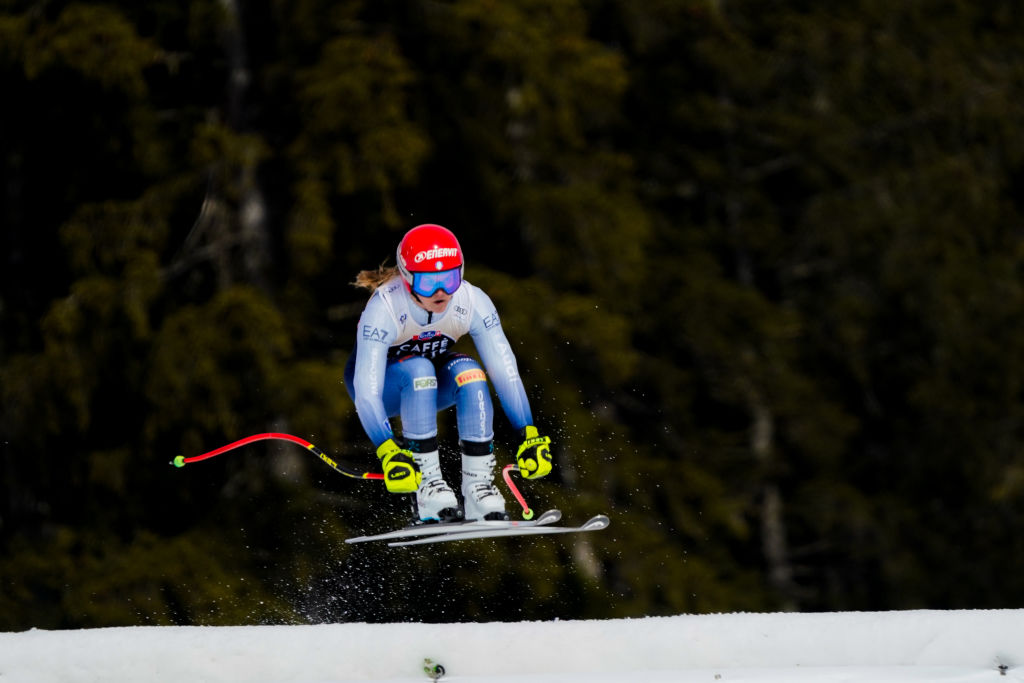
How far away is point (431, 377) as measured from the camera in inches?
229

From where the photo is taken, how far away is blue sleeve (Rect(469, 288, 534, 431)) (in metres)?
5.84

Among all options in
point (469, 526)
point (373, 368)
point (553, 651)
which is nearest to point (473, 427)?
point (469, 526)

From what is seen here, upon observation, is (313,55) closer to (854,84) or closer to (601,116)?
(601,116)

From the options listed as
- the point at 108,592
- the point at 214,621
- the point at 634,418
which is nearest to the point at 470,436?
the point at 214,621

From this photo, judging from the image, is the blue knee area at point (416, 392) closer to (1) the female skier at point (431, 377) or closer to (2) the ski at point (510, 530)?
(1) the female skier at point (431, 377)

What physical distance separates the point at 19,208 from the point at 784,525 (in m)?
7.64

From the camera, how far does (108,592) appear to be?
34.7 ft

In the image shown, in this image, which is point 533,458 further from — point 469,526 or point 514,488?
point 469,526

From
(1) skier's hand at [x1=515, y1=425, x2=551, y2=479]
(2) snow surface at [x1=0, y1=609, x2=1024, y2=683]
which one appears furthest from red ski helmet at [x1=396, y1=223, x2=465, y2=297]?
(2) snow surface at [x1=0, y1=609, x2=1024, y2=683]

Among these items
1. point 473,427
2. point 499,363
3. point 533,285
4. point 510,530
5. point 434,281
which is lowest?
point 510,530

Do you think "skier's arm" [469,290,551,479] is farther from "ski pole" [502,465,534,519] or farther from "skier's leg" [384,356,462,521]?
"skier's leg" [384,356,462,521]

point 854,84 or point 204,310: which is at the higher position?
point 854,84

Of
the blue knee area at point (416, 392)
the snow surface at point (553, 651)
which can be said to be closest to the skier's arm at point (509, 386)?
the blue knee area at point (416, 392)

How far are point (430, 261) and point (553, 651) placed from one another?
168cm
